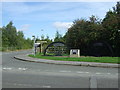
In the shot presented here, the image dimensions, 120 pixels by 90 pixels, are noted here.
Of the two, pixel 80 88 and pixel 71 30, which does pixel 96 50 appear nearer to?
pixel 71 30

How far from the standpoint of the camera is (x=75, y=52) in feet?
76.3

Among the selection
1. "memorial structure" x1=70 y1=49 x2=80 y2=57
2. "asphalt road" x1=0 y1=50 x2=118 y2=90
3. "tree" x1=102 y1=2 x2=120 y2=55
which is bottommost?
"asphalt road" x1=0 y1=50 x2=118 y2=90

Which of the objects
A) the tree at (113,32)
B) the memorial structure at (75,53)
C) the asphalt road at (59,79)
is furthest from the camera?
the tree at (113,32)

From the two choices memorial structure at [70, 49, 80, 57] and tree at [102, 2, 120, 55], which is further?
tree at [102, 2, 120, 55]

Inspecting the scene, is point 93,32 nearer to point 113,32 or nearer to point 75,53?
point 113,32

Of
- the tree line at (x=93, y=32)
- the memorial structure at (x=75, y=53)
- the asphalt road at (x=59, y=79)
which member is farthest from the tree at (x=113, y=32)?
the asphalt road at (x=59, y=79)

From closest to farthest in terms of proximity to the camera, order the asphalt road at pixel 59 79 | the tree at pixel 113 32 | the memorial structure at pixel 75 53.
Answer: the asphalt road at pixel 59 79, the memorial structure at pixel 75 53, the tree at pixel 113 32

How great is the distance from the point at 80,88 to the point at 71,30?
2263 cm

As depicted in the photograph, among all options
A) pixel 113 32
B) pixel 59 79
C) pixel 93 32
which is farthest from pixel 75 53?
pixel 59 79

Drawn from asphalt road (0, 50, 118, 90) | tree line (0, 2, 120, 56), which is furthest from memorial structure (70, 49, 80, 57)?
asphalt road (0, 50, 118, 90)

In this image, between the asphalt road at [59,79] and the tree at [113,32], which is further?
the tree at [113,32]

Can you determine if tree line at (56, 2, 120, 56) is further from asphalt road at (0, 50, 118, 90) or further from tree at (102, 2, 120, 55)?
asphalt road at (0, 50, 118, 90)

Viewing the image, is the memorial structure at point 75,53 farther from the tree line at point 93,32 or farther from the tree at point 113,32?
the tree at point 113,32

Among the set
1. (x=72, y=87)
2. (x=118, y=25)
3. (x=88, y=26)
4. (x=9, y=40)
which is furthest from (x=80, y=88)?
(x=9, y=40)
